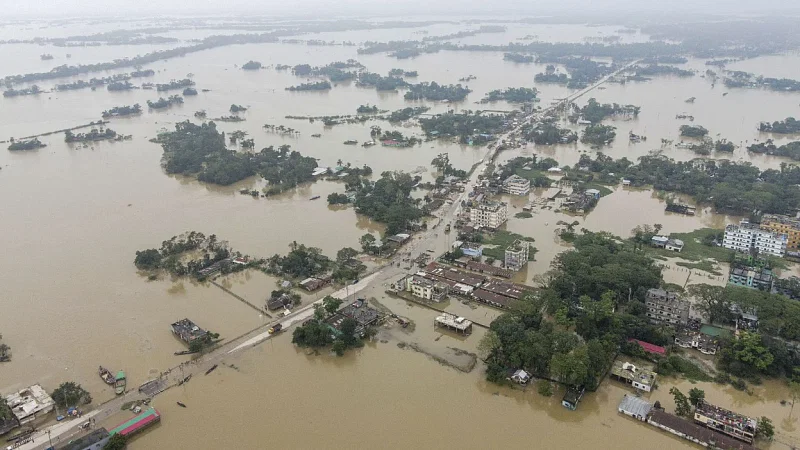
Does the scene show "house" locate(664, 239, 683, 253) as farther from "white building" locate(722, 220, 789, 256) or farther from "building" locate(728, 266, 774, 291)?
"building" locate(728, 266, 774, 291)

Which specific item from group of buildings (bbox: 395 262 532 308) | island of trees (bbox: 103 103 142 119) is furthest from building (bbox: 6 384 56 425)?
island of trees (bbox: 103 103 142 119)

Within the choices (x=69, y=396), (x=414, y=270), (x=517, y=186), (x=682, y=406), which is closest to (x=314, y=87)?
(x=517, y=186)

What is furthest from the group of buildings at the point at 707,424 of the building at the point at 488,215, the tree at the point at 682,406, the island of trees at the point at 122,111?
the island of trees at the point at 122,111

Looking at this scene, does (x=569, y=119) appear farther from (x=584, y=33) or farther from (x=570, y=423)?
(x=584, y=33)

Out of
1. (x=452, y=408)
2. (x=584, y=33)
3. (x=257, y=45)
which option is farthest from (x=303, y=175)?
(x=584, y=33)

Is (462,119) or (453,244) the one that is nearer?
(453,244)

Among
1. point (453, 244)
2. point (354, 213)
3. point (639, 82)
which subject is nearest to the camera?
point (453, 244)

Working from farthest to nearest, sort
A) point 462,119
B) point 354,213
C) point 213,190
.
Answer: point 462,119 → point 213,190 → point 354,213
